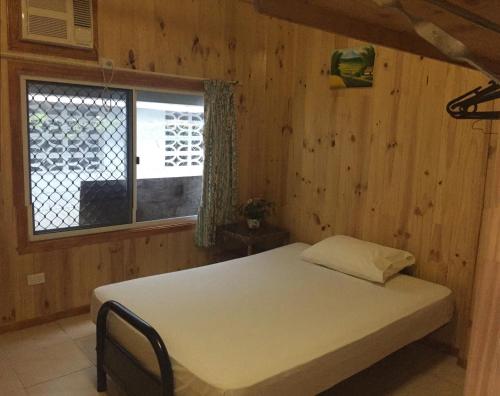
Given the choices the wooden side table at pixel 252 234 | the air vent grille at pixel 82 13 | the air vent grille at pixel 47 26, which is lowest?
the wooden side table at pixel 252 234

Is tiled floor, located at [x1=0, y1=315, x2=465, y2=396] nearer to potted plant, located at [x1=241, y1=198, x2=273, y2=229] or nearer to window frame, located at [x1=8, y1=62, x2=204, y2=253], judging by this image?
window frame, located at [x1=8, y1=62, x2=204, y2=253]

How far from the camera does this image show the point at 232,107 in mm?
3898

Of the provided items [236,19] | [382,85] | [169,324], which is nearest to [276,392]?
[169,324]

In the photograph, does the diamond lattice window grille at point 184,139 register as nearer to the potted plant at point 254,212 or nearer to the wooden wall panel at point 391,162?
the potted plant at point 254,212

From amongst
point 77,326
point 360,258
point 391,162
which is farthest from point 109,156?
point 391,162

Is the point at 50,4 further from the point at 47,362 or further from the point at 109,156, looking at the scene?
the point at 47,362

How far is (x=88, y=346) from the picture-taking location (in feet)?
9.47

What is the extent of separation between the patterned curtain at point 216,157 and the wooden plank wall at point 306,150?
0.60 ft

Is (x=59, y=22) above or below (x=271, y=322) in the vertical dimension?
above

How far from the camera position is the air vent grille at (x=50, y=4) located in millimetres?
2834

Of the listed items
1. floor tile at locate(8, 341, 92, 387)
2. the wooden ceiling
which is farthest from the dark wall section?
the wooden ceiling

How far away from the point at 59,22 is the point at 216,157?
1.63 metres

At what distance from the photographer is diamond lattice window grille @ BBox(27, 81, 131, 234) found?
3.04 meters

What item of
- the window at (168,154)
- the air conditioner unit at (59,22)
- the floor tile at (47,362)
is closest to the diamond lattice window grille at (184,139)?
the window at (168,154)
